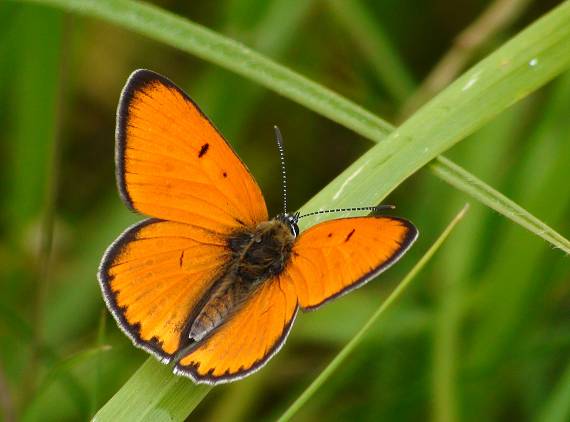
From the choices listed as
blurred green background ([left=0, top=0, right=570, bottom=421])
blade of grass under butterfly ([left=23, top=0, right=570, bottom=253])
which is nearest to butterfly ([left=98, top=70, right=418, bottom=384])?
blade of grass under butterfly ([left=23, top=0, right=570, bottom=253])

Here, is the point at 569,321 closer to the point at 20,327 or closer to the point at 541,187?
the point at 541,187

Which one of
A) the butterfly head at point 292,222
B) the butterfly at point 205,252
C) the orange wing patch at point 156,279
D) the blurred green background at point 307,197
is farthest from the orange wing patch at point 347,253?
the blurred green background at point 307,197

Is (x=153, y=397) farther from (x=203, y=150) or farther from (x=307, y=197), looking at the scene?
(x=307, y=197)

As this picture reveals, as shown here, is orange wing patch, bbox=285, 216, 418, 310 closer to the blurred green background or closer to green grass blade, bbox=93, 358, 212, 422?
green grass blade, bbox=93, 358, 212, 422

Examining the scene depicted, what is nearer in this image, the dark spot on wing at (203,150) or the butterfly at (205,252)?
the butterfly at (205,252)

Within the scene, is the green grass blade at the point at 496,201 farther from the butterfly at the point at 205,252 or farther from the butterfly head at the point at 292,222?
the butterfly head at the point at 292,222

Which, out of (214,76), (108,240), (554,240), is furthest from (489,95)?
(108,240)
